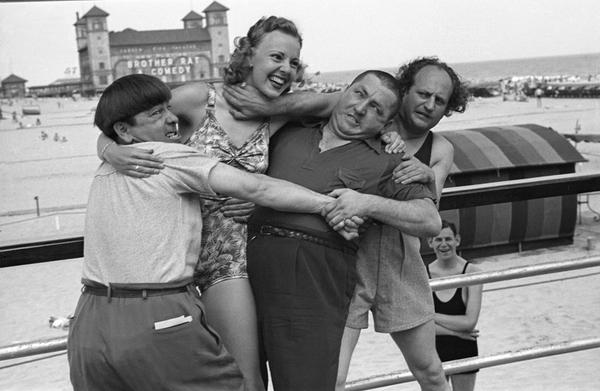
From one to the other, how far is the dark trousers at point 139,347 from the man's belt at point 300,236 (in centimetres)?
26

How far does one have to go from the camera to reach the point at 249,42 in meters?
1.94

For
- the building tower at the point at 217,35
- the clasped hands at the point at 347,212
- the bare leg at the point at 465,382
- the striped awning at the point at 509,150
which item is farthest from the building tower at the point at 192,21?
the clasped hands at the point at 347,212

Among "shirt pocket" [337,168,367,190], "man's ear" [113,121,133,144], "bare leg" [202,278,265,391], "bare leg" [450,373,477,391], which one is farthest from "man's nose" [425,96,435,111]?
"bare leg" [450,373,477,391]

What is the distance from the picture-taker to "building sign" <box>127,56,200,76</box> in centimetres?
4609

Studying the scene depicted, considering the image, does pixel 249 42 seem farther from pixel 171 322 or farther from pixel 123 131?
pixel 171 322

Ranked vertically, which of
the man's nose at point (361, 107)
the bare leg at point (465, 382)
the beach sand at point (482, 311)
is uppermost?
the man's nose at point (361, 107)

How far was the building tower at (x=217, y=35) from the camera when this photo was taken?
4909 centimetres

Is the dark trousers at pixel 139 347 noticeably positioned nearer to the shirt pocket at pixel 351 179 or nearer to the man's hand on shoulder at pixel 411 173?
the shirt pocket at pixel 351 179

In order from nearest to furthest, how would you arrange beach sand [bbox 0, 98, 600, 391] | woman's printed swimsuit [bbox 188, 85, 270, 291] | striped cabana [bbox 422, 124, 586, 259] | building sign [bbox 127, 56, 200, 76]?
woman's printed swimsuit [bbox 188, 85, 270, 291] → beach sand [bbox 0, 98, 600, 391] → striped cabana [bbox 422, 124, 586, 259] → building sign [bbox 127, 56, 200, 76]

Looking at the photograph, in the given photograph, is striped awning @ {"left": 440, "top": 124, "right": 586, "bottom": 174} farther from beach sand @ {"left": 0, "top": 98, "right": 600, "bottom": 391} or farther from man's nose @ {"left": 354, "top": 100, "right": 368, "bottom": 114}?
man's nose @ {"left": 354, "top": 100, "right": 368, "bottom": 114}

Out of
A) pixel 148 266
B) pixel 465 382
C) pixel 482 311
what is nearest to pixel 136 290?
pixel 148 266

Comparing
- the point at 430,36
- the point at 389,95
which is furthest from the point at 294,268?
the point at 430,36

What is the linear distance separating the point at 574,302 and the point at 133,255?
25.9 feet

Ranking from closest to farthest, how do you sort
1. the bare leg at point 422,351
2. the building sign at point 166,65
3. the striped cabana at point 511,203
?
the bare leg at point 422,351, the striped cabana at point 511,203, the building sign at point 166,65
